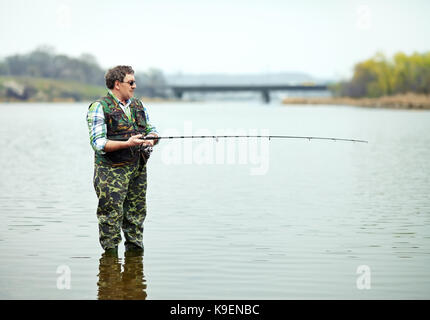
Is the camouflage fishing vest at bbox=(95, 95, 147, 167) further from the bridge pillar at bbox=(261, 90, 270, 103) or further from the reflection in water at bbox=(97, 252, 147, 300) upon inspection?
the bridge pillar at bbox=(261, 90, 270, 103)

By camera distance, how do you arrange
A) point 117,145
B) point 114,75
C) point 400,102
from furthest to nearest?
1. point 400,102
2. point 114,75
3. point 117,145

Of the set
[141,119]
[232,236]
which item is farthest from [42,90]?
[141,119]

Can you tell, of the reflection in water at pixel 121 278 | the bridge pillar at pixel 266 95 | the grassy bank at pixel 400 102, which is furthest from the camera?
the bridge pillar at pixel 266 95

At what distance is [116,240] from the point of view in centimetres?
856

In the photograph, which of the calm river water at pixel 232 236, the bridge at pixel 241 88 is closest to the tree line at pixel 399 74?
the bridge at pixel 241 88

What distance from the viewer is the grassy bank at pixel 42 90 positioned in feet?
566

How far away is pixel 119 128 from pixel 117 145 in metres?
0.27

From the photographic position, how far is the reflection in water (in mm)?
7477

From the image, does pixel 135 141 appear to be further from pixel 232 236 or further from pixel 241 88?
pixel 241 88

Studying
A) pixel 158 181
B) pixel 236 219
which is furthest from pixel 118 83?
pixel 158 181

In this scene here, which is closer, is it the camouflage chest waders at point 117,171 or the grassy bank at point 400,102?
the camouflage chest waders at point 117,171

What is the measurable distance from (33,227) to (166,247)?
242 centimetres

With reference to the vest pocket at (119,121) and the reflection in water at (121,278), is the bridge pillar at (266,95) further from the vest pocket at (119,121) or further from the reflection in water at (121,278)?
the vest pocket at (119,121)

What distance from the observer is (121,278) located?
8.12 meters
